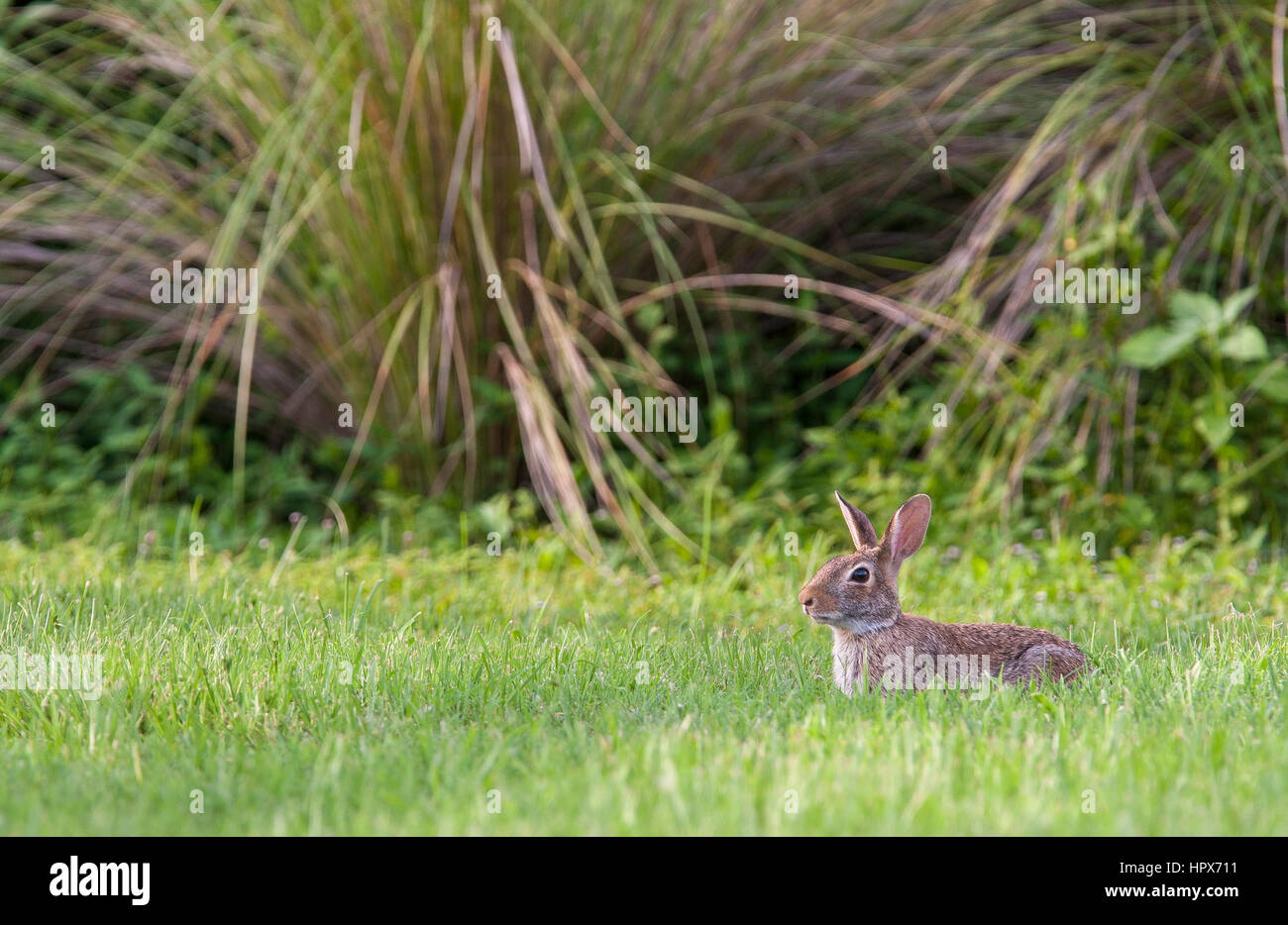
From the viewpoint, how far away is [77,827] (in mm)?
2373

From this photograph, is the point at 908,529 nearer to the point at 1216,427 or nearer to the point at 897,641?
the point at 897,641

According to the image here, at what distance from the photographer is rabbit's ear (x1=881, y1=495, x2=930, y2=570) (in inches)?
135

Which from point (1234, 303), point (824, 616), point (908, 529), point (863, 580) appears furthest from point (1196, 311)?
point (824, 616)

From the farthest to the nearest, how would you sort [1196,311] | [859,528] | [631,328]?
1. [631,328]
2. [1196,311]
3. [859,528]

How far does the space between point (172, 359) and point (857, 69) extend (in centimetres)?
315

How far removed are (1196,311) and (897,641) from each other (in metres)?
2.41

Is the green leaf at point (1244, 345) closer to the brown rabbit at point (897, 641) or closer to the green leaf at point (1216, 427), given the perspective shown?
the green leaf at point (1216, 427)

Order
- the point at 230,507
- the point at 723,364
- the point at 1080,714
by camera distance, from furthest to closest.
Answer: the point at 723,364 < the point at 230,507 < the point at 1080,714

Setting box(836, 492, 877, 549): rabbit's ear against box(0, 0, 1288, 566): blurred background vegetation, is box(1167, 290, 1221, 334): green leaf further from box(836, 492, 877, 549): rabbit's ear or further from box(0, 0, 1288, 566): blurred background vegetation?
box(836, 492, 877, 549): rabbit's ear

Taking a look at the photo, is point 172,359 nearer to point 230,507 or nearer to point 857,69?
point 230,507

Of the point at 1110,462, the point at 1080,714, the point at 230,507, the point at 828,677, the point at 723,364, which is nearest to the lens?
the point at 1080,714

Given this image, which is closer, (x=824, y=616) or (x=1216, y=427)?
(x=824, y=616)

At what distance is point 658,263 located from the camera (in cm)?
616

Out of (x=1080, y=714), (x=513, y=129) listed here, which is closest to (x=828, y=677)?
(x=1080, y=714)
